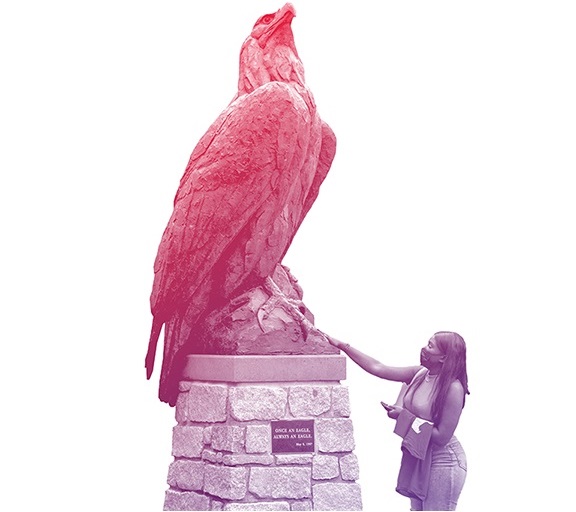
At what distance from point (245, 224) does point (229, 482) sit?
1.48 metres

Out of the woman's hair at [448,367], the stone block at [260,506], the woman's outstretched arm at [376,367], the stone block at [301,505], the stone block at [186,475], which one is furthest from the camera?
the woman's outstretched arm at [376,367]

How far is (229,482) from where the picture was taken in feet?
24.2

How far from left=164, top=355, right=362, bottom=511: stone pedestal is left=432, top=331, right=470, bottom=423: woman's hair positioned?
55cm

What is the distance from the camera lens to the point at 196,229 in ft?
25.1

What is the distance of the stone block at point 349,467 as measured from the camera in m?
7.66

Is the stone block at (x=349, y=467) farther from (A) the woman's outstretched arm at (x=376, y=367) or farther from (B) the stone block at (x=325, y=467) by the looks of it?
(A) the woman's outstretched arm at (x=376, y=367)

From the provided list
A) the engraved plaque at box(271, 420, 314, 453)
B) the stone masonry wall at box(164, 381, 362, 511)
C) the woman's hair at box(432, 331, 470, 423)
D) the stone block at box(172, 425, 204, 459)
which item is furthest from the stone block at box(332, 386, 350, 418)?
the stone block at box(172, 425, 204, 459)

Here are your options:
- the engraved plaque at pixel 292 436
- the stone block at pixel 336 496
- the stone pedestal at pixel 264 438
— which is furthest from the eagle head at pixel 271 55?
the stone block at pixel 336 496

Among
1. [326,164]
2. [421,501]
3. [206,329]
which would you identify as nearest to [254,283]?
[206,329]

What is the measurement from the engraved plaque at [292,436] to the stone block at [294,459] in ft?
0.10

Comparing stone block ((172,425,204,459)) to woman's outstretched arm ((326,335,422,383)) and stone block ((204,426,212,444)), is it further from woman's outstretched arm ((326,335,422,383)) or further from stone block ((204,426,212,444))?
woman's outstretched arm ((326,335,422,383))

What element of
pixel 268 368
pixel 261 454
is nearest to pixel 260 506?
pixel 261 454

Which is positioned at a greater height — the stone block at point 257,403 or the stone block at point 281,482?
the stone block at point 257,403

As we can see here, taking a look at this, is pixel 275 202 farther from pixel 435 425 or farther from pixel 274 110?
pixel 435 425
